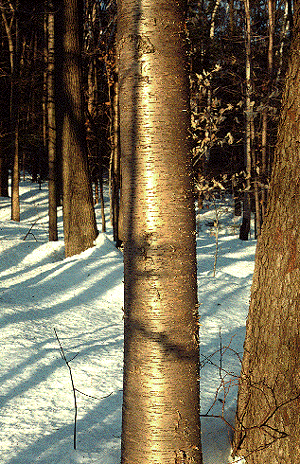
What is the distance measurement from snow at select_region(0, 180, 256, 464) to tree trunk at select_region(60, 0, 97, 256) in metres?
0.39

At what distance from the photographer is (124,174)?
6.91ft

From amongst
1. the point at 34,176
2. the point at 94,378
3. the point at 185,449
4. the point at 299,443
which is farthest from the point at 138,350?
the point at 34,176

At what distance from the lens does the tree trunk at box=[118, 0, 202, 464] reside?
6.51 ft

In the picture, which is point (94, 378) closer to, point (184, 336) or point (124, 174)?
point (184, 336)

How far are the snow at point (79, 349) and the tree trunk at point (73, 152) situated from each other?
392 mm

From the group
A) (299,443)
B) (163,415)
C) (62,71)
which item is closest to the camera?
(163,415)

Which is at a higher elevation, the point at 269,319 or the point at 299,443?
the point at 269,319

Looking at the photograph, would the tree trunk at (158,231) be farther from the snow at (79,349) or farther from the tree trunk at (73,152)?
the tree trunk at (73,152)

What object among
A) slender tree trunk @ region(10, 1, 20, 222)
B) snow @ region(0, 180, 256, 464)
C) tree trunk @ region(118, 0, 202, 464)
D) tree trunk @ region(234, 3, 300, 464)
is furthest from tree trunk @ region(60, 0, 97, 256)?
tree trunk @ region(118, 0, 202, 464)

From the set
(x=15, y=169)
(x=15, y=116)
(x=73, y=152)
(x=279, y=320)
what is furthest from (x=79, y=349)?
(x=15, y=116)

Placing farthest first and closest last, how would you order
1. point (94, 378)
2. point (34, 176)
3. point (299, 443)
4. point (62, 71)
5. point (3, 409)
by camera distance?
1. point (34, 176)
2. point (62, 71)
3. point (94, 378)
4. point (3, 409)
5. point (299, 443)

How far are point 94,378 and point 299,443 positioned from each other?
214 centimetres

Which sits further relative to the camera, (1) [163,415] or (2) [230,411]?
(2) [230,411]

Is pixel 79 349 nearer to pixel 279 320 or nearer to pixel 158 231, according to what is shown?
pixel 279 320
